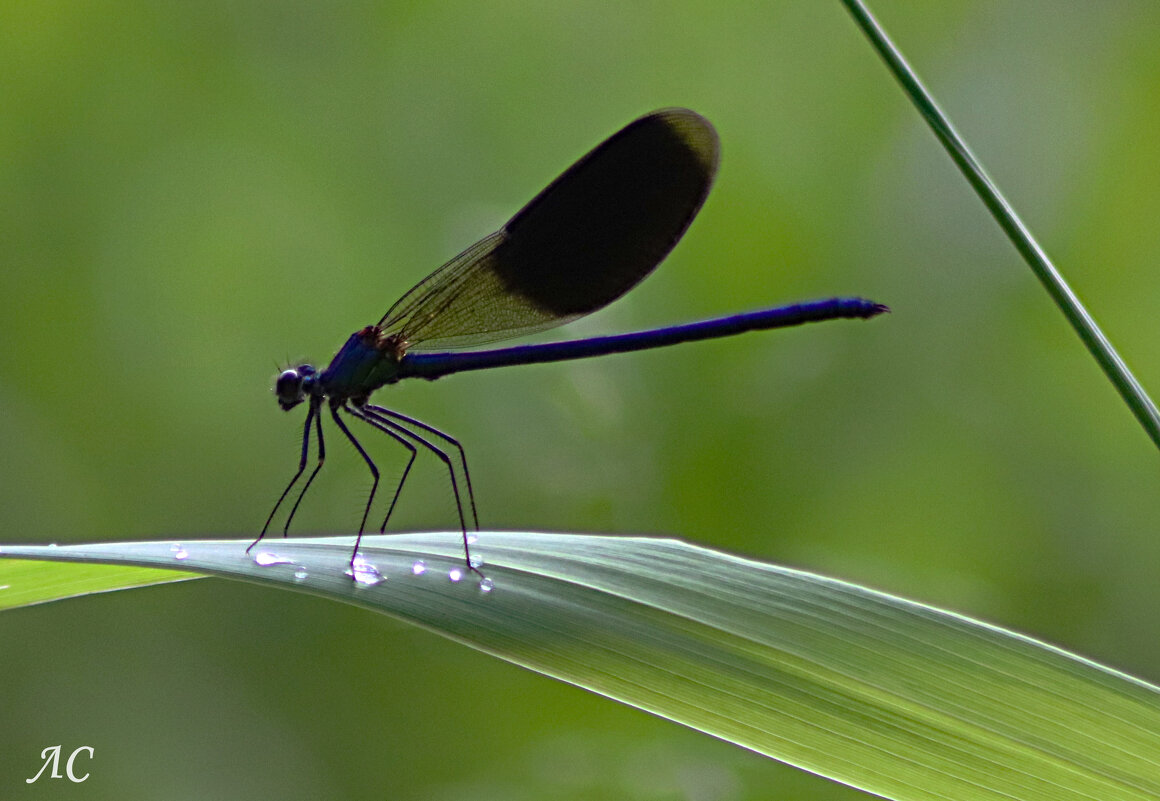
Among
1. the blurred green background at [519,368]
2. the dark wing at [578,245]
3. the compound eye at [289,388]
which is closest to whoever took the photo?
the dark wing at [578,245]

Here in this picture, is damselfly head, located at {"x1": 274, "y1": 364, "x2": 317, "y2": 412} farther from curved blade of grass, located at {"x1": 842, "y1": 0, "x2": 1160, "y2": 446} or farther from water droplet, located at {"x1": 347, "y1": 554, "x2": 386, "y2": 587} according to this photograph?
curved blade of grass, located at {"x1": 842, "y1": 0, "x2": 1160, "y2": 446}

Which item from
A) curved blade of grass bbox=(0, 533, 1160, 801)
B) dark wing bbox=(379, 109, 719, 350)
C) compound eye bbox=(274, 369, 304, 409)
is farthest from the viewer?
compound eye bbox=(274, 369, 304, 409)

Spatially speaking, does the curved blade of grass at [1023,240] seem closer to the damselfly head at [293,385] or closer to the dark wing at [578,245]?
the dark wing at [578,245]

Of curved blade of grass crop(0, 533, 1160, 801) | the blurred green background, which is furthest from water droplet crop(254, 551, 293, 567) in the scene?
the blurred green background

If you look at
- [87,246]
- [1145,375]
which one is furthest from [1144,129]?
[87,246]

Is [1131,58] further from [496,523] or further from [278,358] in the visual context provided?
[278,358]

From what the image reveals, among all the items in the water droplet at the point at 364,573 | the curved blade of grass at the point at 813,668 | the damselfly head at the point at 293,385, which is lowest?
the curved blade of grass at the point at 813,668

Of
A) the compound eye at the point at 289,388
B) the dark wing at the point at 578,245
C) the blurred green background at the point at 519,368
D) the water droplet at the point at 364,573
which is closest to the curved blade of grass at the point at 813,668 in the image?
the water droplet at the point at 364,573

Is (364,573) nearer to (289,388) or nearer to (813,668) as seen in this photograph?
(813,668)
